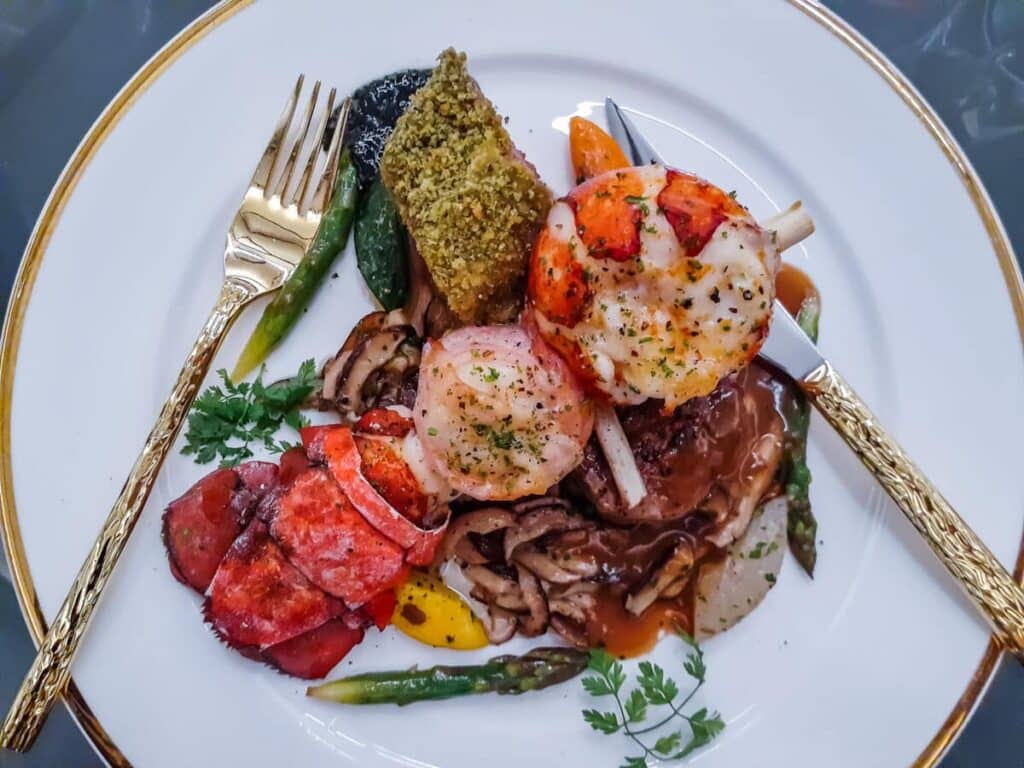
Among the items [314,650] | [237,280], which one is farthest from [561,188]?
[314,650]

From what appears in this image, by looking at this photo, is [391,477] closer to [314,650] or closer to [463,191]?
[314,650]

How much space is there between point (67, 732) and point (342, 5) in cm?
328

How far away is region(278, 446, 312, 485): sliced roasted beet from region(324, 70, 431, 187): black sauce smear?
1.07 meters

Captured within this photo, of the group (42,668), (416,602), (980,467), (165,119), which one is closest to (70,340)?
(165,119)

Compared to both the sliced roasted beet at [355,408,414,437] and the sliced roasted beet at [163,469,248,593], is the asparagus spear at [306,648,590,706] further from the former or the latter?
the sliced roasted beet at [355,408,414,437]

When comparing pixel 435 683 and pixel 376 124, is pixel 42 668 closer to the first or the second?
pixel 435 683

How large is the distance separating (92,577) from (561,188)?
2.26 metres

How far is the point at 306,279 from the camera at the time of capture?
3078 millimetres

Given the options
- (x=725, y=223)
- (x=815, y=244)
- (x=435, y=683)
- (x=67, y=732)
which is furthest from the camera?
(x=67, y=732)

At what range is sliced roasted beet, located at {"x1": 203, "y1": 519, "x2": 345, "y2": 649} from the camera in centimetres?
282

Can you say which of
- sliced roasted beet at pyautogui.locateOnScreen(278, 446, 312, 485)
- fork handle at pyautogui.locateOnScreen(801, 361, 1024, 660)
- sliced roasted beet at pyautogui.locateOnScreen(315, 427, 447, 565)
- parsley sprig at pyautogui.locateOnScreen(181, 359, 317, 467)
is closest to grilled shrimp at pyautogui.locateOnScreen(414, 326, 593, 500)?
sliced roasted beet at pyautogui.locateOnScreen(315, 427, 447, 565)

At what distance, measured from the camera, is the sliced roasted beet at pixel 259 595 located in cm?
282

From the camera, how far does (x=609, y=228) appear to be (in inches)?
100

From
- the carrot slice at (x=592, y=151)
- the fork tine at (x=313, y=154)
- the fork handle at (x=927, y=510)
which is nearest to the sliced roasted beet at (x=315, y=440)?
the fork tine at (x=313, y=154)
